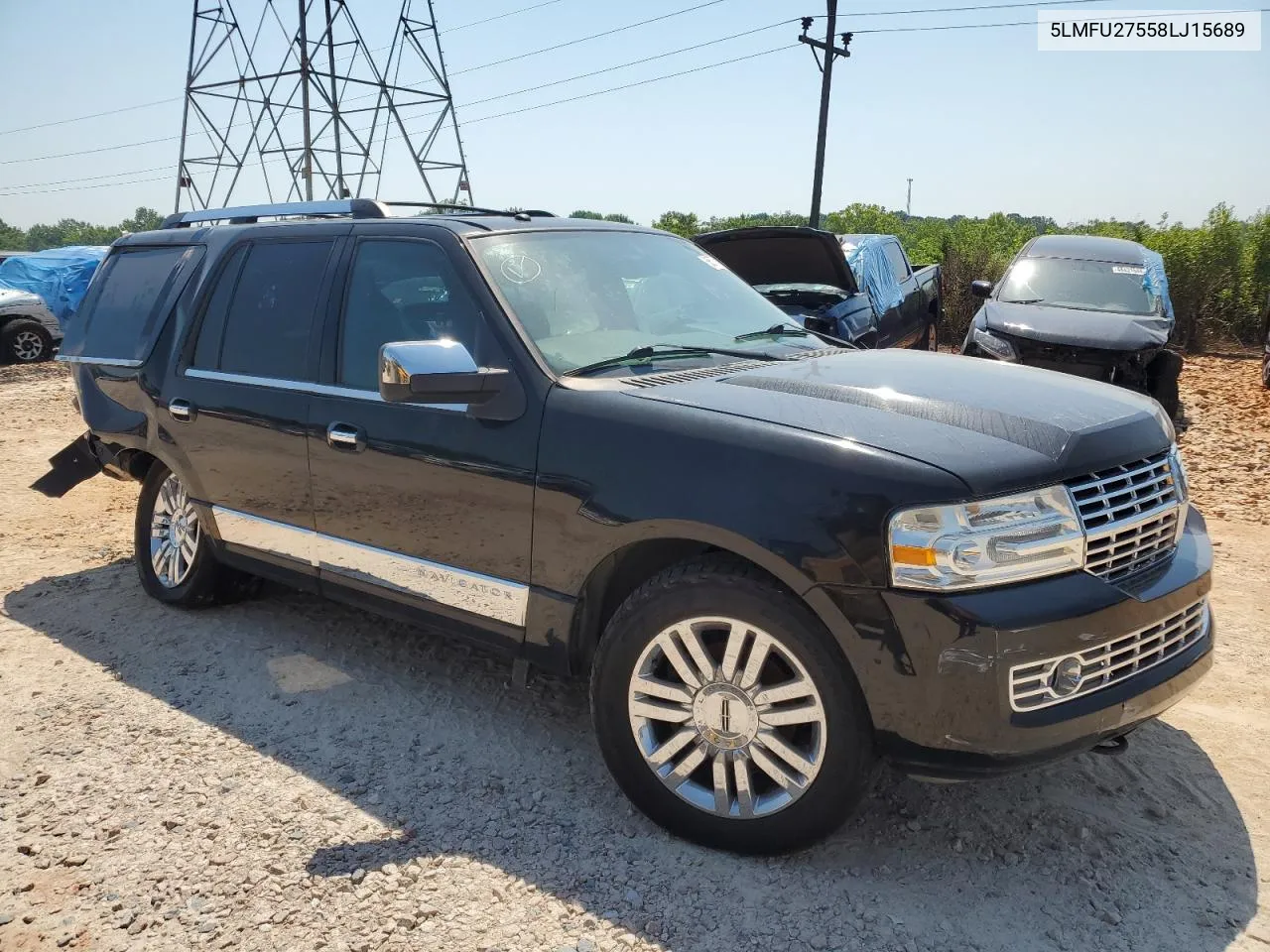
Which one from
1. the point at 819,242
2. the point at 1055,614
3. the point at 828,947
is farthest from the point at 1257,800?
the point at 819,242

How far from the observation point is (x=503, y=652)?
336 cm

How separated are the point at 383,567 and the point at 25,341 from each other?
15.8 m

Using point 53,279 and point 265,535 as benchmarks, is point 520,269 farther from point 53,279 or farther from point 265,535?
point 53,279

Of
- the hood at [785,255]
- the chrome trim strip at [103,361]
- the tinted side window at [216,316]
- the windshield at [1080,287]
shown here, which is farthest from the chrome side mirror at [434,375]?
the windshield at [1080,287]

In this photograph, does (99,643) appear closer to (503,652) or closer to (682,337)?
(503,652)

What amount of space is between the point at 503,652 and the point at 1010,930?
69.8 inches

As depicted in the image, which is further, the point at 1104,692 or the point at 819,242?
the point at 819,242

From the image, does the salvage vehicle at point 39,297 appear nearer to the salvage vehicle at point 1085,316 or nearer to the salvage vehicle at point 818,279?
the salvage vehicle at point 818,279

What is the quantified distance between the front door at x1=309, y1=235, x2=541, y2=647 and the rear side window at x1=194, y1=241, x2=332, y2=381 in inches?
9.0

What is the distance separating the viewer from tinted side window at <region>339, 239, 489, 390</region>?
3393 millimetres

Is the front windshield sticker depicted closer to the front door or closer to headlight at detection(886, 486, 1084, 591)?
the front door

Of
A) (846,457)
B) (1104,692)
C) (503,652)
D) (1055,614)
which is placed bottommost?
(503,652)

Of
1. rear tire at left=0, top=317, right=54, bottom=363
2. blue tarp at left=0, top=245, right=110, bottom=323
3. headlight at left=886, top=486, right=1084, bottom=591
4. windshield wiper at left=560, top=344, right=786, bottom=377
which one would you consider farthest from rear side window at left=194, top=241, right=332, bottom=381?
blue tarp at left=0, top=245, right=110, bottom=323

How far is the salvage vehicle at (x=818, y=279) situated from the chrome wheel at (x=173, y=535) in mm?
4242
